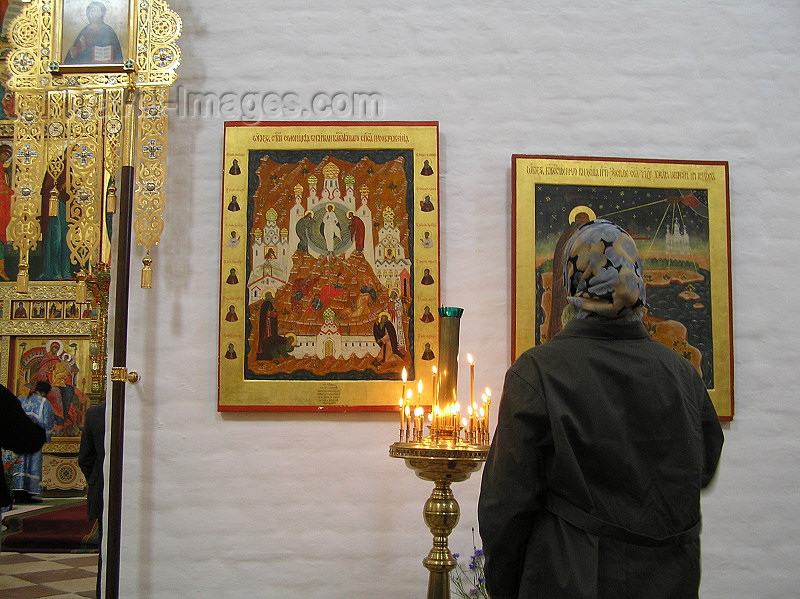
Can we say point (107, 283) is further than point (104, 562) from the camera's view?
Yes

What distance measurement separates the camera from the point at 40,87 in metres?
3.70

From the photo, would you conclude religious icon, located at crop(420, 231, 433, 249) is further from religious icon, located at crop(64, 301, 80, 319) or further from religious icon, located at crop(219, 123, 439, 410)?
religious icon, located at crop(64, 301, 80, 319)

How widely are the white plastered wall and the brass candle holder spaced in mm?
397

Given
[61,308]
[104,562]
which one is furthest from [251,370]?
[61,308]

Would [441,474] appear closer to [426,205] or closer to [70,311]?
[426,205]

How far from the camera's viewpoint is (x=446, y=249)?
377 cm

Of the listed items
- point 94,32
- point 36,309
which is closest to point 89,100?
point 94,32

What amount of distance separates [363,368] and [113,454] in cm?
116

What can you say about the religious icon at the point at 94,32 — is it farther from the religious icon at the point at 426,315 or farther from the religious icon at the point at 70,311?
the religious icon at the point at 70,311

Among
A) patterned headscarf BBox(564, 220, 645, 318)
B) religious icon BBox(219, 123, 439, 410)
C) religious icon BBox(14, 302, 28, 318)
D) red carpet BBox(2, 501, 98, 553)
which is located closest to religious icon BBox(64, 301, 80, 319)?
religious icon BBox(14, 302, 28, 318)

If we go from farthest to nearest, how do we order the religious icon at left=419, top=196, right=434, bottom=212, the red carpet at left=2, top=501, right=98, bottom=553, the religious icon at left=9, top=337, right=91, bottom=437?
the religious icon at left=9, top=337, right=91, bottom=437, the red carpet at left=2, top=501, right=98, bottom=553, the religious icon at left=419, top=196, right=434, bottom=212

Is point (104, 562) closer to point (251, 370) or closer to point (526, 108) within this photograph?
point (251, 370)

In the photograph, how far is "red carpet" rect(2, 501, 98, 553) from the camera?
7.39 meters

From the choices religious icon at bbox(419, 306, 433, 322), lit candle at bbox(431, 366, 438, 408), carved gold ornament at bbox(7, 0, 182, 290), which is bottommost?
lit candle at bbox(431, 366, 438, 408)
